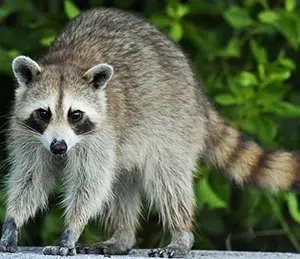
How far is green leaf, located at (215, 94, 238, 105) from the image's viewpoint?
26.9 ft

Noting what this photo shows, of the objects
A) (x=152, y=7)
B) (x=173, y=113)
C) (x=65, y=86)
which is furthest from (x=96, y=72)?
(x=152, y=7)

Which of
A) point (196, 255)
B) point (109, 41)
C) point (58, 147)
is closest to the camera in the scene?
point (58, 147)

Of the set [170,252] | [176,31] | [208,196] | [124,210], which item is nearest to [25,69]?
[124,210]

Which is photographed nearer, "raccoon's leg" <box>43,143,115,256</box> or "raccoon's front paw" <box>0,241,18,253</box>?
"raccoon's front paw" <box>0,241,18,253</box>

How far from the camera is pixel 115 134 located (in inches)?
278

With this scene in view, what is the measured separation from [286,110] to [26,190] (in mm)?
2052

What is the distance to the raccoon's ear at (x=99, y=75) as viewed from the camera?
22.4 feet

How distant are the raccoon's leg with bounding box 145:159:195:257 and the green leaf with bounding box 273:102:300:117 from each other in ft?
3.52

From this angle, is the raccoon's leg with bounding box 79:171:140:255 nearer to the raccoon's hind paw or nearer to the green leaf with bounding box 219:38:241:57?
the raccoon's hind paw

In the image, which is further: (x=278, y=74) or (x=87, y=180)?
(x=278, y=74)

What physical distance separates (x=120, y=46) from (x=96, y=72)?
1.90ft

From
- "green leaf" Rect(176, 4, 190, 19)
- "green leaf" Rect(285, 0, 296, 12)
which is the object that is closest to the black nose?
"green leaf" Rect(176, 4, 190, 19)

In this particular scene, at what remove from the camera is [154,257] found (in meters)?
6.80

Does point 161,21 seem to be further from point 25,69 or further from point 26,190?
point 26,190
